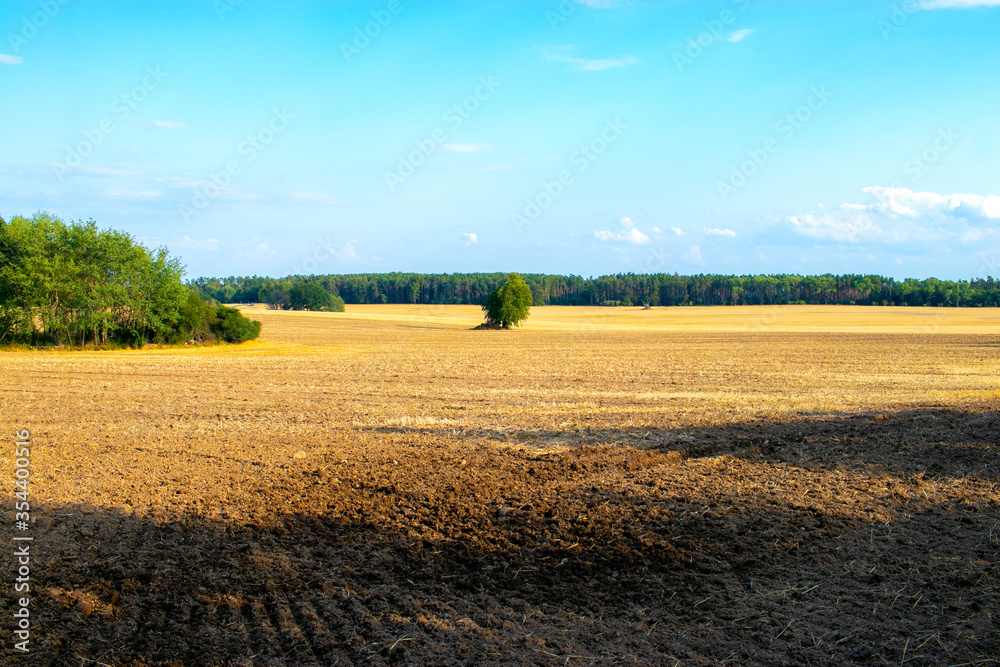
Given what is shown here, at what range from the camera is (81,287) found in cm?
3422

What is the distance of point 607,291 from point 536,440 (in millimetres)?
134677

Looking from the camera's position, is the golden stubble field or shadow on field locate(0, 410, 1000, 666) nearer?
shadow on field locate(0, 410, 1000, 666)

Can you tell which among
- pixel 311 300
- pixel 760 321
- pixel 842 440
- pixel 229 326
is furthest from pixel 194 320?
pixel 311 300

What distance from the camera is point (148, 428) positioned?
12.7m

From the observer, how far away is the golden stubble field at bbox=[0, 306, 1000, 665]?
5.06m

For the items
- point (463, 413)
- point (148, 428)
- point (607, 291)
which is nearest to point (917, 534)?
point (463, 413)

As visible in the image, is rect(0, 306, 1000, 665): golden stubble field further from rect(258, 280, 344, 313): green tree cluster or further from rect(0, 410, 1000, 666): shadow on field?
rect(258, 280, 344, 313): green tree cluster

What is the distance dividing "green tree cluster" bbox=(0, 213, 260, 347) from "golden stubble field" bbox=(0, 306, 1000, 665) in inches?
874

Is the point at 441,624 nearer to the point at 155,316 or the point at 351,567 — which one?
the point at 351,567

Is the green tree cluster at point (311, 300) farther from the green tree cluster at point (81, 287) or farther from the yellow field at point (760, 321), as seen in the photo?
the green tree cluster at point (81, 287)

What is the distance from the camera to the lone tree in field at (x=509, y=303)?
223 ft

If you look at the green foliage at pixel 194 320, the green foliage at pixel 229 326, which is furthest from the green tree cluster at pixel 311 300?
the green foliage at pixel 194 320

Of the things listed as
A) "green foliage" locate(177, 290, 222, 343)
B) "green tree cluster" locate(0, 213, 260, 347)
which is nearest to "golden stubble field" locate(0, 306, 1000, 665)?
"green tree cluster" locate(0, 213, 260, 347)

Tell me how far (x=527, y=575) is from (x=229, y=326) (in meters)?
39.4
